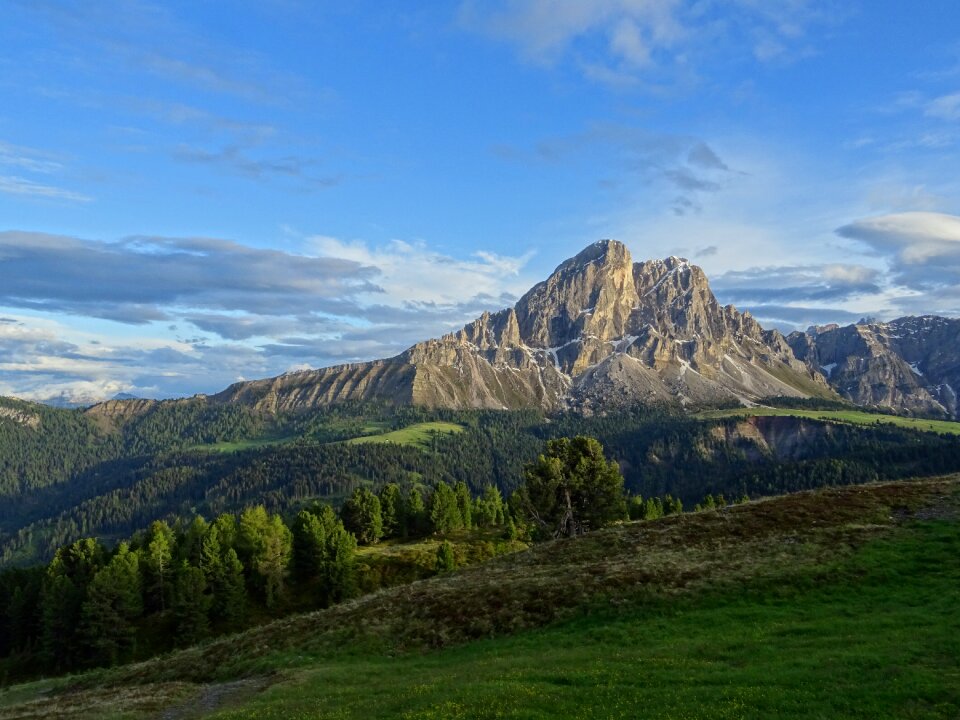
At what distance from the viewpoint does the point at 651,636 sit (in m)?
35.6

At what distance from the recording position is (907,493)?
5862 cm

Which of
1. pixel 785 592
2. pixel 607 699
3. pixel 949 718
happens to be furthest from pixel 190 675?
pixel 949 718

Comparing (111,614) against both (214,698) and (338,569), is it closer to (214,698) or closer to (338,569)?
(338,569)

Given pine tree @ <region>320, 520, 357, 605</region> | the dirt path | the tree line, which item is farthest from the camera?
pine tree @ <region>320, 520, 357, 605</region>

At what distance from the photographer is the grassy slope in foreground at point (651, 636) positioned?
24.7 metres

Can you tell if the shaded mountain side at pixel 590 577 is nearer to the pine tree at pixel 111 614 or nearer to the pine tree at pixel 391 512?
the pine tree at pixel 111 614

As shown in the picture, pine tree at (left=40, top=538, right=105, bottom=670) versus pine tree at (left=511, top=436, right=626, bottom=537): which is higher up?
pine tree at (left=511, top=436, right=626, bottom=537)

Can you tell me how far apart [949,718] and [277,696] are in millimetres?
30566

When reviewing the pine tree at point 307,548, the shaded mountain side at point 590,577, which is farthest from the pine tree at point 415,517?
the shaded mountain side at point 590,577

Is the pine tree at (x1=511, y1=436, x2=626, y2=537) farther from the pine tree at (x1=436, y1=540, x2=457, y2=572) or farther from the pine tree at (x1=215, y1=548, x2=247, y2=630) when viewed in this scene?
the pine tree at (x1=215, y1=548, x2=247, y2=630)

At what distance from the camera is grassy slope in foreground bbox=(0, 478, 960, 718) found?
81.1ft

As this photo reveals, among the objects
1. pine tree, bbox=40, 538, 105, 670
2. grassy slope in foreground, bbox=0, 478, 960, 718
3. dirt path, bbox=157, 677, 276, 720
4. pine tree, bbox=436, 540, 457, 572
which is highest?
grassy slope in foreground, bbox=0, 478, 960, 718

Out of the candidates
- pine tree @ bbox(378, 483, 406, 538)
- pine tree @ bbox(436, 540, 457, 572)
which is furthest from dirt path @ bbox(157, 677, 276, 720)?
pine tree @ bbox(378, 483, 406, 538)

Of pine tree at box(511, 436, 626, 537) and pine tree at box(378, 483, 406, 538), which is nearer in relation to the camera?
pine tree at box(511, 436, 626, 537)
